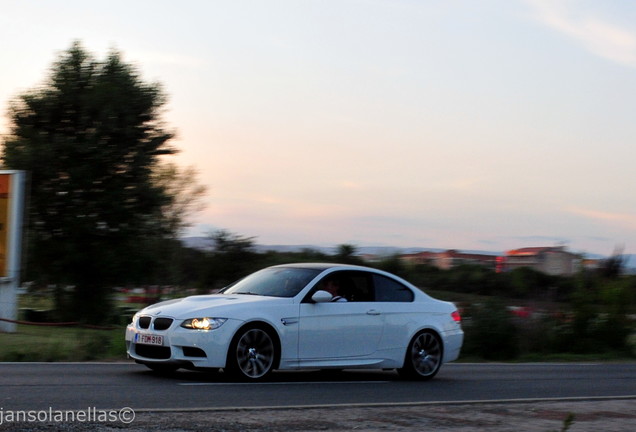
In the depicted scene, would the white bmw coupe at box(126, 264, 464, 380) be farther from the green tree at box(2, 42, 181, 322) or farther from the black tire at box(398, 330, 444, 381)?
the green tree at box(2, 42, 181, 322)

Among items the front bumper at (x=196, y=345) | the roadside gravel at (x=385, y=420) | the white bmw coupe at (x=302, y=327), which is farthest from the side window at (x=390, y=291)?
the roadside gravel at (x=385, y=420)

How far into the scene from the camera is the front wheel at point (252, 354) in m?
11.5

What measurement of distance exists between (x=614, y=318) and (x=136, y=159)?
18.5m

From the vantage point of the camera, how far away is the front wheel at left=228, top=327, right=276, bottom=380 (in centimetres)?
1148

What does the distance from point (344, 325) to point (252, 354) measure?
1495 millimetres

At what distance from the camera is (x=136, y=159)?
35.1 meters

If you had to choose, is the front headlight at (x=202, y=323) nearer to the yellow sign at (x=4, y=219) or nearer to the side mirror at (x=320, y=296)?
the side mirror at (x=320, y=296)

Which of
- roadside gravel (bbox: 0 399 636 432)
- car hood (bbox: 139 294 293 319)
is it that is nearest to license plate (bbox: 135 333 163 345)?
car hood (bbox: 139 294 293 319)

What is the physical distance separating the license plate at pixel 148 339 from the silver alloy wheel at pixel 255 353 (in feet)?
3.08

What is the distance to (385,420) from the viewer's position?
8945 mm

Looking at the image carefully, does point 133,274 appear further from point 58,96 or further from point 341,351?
point 341,351

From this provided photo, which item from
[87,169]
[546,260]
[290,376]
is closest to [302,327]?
[290,376]

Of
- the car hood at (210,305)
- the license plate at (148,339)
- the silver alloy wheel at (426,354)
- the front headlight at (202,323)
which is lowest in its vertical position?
the silver alloy wheel at (426,354)

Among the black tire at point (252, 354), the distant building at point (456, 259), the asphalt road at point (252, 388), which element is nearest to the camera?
the asphalt road at point (252, 388)
